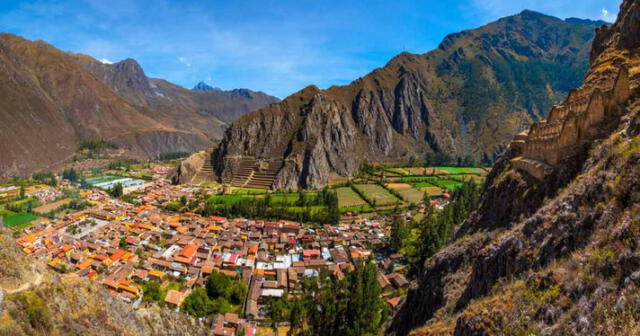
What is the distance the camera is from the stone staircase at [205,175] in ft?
391

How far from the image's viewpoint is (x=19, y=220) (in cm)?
6888

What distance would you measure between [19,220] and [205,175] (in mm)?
58663

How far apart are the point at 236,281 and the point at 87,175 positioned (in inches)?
5257

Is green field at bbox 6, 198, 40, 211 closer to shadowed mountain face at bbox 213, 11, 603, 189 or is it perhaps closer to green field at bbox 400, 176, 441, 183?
shadowed mountain face at bbox 213, 11, 603, 189

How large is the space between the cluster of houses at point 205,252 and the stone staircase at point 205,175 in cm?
4590

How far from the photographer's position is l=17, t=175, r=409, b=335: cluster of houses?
39.9 meters

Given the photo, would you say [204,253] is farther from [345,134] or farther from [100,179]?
[345,134]

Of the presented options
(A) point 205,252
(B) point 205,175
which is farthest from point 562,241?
(B) point 205,175

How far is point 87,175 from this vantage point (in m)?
139

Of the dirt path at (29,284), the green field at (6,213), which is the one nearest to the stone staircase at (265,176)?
the green field at (6,213)

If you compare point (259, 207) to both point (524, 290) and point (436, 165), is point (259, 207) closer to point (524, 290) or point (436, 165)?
point (524, 290)

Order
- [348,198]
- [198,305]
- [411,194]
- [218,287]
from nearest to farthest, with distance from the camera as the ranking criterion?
1. [198,305]
2. [218,287]
3. [348,198]
4. [411,194]

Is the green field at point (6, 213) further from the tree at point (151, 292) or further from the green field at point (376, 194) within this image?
the green field at point (376, 194)

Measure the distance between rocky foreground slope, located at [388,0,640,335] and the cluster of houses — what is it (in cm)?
1952
